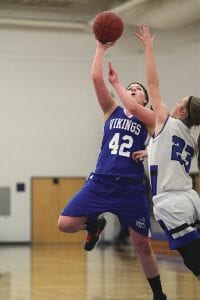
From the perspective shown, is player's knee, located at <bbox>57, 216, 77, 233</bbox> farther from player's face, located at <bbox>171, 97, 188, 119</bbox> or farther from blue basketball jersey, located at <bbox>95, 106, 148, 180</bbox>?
player's face, located at <bbox>171, 97, 188, 119</bbox>

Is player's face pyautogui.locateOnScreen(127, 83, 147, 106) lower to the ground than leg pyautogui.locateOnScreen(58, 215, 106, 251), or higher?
higher

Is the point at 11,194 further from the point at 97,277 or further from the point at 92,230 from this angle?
the point at 92,230

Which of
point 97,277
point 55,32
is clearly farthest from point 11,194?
point 97,277

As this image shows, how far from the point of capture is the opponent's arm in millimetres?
5125

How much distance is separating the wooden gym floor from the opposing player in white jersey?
1.87 m

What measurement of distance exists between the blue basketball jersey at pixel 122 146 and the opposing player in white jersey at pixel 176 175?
0.72 metres

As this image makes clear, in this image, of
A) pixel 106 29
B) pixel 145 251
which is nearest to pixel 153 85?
pixel 106 29

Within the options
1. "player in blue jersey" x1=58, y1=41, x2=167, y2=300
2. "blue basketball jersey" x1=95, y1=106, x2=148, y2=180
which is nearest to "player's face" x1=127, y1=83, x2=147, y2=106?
"player in blue jersey" x1=58, y1=41, x2=167, y2=300

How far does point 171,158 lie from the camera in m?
4.30

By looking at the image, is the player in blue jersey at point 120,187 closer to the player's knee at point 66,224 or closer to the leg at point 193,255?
the player's knee at point 66,224

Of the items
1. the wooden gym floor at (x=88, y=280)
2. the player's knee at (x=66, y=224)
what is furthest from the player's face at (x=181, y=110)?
the wooden gym floor at (x=88, y=280)

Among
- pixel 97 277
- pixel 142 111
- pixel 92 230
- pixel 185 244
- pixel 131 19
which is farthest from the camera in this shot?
pixel 131 19

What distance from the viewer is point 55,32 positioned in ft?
55.7

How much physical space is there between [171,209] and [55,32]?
13450 mm
